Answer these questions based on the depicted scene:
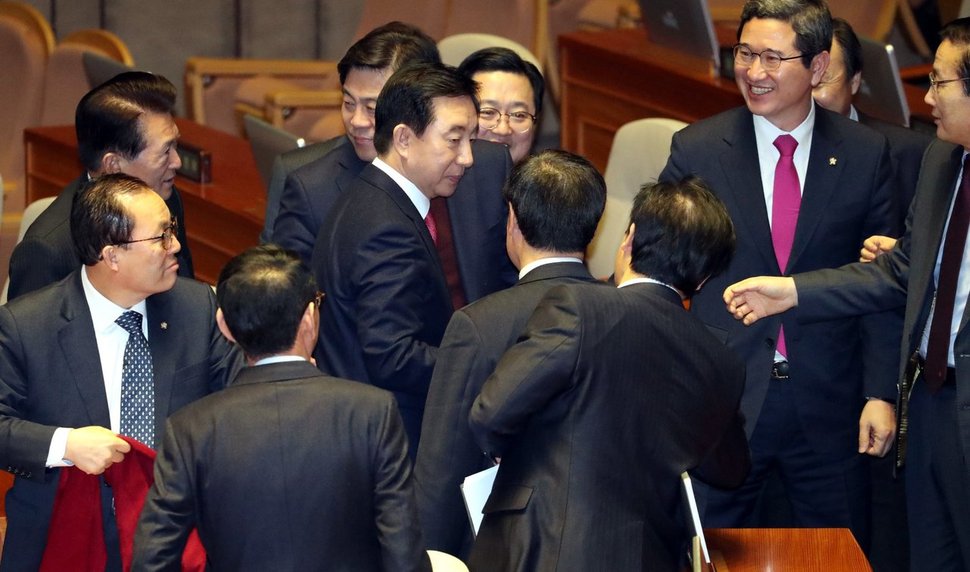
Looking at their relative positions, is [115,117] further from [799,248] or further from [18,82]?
[18,82]

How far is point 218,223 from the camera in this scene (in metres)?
5.38

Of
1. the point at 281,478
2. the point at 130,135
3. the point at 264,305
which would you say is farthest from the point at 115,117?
the point at 281,478

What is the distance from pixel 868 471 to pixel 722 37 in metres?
3.05

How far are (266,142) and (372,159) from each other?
53.2 inches

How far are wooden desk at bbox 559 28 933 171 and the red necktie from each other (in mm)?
2180

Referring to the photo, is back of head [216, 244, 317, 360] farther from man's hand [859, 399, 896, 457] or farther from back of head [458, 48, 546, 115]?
back of head [458, 48, 546, 115]

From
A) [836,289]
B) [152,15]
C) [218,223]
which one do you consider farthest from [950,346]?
[152,15]

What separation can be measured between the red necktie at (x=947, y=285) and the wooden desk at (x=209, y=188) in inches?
104

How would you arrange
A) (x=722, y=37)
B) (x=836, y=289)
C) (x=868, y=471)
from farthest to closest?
(x=722, y=37)
(x=868, y=471)
(x=836, y=289)

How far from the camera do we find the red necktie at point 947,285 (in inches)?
126

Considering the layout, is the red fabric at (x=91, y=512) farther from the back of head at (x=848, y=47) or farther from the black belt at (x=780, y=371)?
the back of head at (x=848, y=47)

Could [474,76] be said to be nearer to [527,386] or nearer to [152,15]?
[527,386]

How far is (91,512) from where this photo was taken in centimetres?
304

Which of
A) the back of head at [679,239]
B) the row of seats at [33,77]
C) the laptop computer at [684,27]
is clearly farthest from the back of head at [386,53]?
the row of seats at [33,77]
